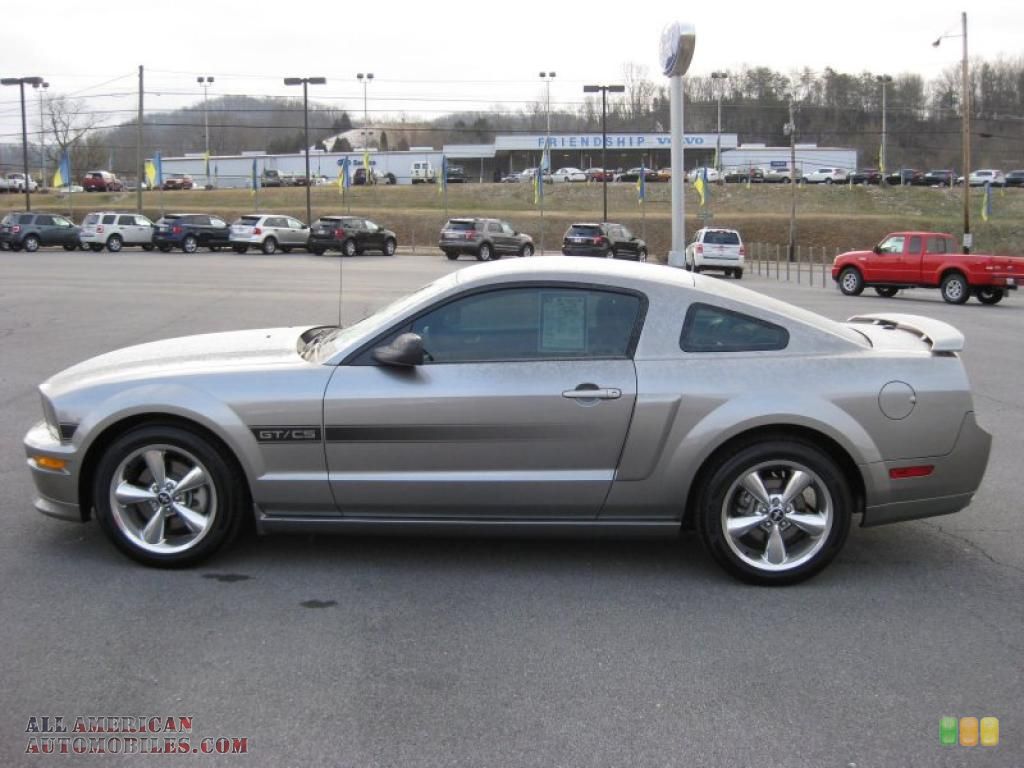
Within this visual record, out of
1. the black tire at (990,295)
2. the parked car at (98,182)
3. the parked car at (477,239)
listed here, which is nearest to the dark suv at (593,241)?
the parked car at (477,239)

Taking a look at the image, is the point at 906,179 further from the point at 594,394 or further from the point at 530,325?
the point at 594,394

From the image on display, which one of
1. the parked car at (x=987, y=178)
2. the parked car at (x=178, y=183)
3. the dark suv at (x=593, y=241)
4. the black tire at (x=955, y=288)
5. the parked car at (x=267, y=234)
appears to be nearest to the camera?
the black tire at (x=955, y=288)

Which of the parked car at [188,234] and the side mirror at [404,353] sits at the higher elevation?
the parked car at [188,234]

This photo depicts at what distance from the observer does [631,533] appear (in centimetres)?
468

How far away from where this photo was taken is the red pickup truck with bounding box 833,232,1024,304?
2352 cm

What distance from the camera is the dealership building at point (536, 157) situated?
346 ft

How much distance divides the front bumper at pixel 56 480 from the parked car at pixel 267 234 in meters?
39.0

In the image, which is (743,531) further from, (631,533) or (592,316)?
(592,316)

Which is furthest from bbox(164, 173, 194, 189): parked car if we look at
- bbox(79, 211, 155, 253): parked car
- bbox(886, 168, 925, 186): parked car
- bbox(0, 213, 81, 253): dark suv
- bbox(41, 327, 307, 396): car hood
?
bbox(41, 327, 307, 396): car hood

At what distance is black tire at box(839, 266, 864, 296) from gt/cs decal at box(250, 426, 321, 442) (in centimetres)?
2348

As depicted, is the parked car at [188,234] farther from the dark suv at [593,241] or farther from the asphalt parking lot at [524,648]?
the asphalt parking lot at [524,648]

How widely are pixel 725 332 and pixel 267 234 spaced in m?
40.5

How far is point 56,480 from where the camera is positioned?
15.7 feet

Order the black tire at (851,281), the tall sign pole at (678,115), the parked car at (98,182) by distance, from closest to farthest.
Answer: the tall sign pole at (678,115), the black tire at (851,281), the parked car at (98,182)
